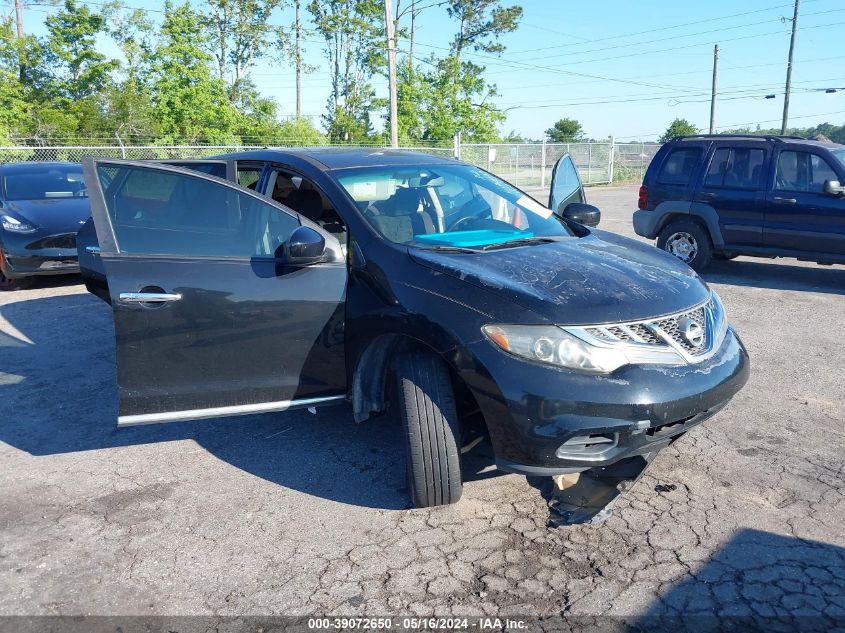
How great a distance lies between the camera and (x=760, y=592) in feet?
9.13

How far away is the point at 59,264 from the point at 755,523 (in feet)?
26.7

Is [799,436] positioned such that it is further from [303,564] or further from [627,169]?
[627,169]

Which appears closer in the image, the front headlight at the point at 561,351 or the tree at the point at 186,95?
the front headlight at the point at 561,351

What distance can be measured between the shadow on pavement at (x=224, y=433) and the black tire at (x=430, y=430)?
285 millimetres

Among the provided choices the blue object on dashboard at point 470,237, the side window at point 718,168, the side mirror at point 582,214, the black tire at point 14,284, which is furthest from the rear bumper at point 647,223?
the black tire at point 14,284

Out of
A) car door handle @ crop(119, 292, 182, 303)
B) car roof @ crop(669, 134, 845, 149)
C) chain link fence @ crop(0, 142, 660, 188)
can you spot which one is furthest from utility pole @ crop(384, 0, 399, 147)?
car door handle @ crop(119, 292, 182, 303)

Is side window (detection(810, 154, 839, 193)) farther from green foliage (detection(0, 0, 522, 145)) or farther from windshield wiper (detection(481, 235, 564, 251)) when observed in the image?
green foliage (detection(0, 0, 522, 145))

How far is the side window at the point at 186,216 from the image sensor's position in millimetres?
3863

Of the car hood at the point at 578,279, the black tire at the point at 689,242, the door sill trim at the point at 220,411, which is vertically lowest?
the door sill trim at the point at 220,411

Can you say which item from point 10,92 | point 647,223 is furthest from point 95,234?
point 10,92

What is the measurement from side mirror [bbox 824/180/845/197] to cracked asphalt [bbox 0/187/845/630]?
3923 mm

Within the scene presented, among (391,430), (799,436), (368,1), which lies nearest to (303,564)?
(391,430)

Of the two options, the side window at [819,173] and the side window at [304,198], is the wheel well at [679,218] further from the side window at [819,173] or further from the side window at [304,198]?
the side window at [304,198]

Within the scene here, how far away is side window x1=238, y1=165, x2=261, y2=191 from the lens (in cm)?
471
